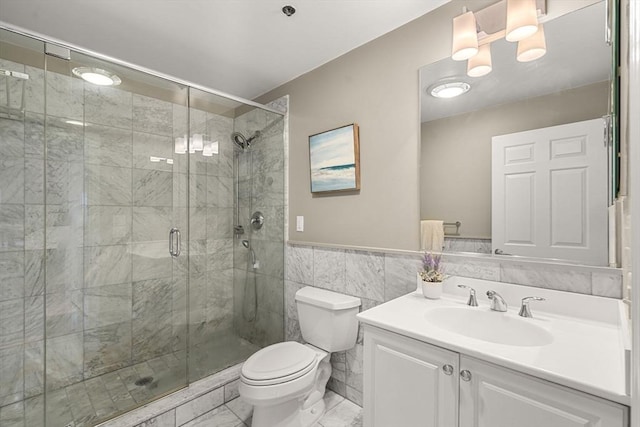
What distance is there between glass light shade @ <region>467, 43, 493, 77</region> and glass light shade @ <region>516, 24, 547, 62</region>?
13 centimetres

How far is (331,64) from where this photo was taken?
2131 millimetres

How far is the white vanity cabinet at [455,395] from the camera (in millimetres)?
799

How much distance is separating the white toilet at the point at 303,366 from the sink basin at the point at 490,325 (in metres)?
0.63

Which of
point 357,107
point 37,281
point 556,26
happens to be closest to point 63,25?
point 37,281

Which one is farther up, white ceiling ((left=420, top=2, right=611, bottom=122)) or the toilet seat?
white ceiling ((left=420, top=2, right=611, bottom=122))

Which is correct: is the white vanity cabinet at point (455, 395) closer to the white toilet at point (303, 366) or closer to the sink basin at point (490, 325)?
the sink basin at point (490, 325)

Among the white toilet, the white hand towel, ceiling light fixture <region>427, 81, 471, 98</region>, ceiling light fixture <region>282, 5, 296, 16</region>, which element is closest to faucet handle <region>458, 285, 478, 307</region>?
the white hand towel

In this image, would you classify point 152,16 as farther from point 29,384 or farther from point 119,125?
point 29,384

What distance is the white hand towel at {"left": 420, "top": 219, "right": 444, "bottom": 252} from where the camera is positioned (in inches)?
62.5

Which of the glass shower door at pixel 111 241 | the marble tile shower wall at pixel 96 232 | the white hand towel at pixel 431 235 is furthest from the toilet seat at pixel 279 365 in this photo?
the white hand towel at pixel 431 235

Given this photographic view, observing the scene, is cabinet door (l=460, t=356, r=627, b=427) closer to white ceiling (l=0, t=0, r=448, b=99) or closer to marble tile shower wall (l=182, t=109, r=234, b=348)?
white ceiling (l=0, t=0, r=448, b=99)

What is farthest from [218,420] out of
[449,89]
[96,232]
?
[449,89]

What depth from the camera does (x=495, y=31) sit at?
1.42 m

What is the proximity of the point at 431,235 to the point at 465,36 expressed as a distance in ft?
3.34
